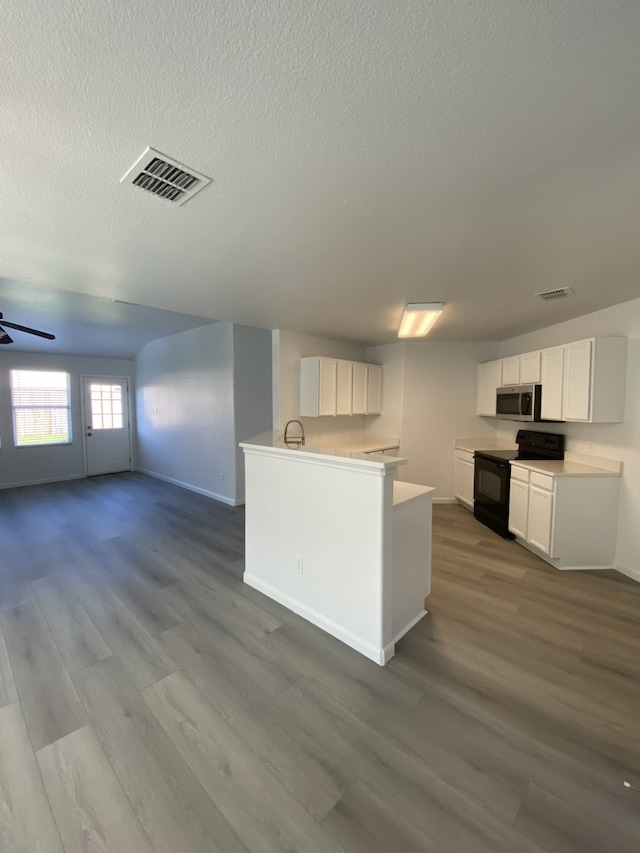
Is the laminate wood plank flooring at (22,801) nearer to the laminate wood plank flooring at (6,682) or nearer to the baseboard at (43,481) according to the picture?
the laminate wood plank flooring at (6,682)

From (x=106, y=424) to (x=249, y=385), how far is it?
4274 millimetres

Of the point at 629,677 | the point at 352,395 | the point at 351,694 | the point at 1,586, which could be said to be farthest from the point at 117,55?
the point at 352,395

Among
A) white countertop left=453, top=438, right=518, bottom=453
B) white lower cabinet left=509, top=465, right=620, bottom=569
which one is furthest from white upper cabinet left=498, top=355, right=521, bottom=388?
white lower cabinet left=509, top=465, right=620, bottom=569

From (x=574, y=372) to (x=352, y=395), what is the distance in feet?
8.60

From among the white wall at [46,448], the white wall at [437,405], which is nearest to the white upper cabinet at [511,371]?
the white wall at [437,405]

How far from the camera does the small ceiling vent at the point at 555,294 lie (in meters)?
2.93

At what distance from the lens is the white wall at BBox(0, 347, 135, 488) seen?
20.6 feet

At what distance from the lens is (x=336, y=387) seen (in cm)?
472

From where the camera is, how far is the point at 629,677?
2.02m

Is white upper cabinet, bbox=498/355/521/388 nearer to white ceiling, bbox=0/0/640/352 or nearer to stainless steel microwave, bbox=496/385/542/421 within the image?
stainless steel microwave, bbox=496/385/542/421

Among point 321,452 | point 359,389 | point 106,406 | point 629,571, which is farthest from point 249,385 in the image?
point 629,571

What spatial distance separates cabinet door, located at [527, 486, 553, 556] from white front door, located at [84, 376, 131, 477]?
7.97 metres

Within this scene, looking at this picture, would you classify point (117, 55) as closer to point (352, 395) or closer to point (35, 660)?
point (35, 660)

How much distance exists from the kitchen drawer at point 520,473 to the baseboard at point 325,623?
2.51 m
